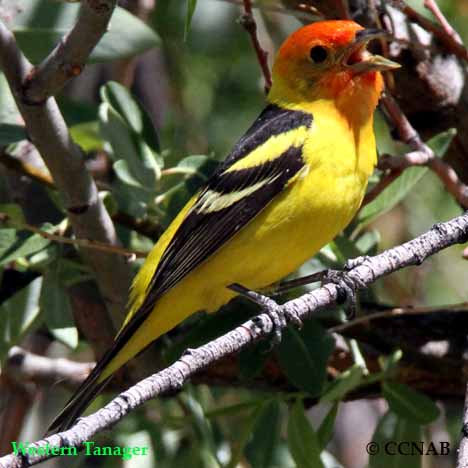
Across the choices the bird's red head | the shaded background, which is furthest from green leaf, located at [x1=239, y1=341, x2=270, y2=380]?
the bird's red head

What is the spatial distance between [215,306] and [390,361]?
69 centimetres

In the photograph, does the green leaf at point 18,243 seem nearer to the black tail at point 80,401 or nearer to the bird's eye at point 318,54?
the black tail at point 80,401

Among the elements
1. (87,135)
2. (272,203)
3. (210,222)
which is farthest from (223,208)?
(87,135)

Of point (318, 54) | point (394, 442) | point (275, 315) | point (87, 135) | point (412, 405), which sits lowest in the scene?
point (394, 442)

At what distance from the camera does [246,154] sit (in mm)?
3521

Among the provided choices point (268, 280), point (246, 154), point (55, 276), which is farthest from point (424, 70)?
point (55, 276)

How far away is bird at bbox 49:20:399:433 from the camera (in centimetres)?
322

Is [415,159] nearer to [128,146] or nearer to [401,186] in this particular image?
[401,186]

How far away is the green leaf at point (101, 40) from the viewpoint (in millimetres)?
3670

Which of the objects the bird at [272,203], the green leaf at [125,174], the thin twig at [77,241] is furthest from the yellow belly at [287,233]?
the green leaf at [125,174]

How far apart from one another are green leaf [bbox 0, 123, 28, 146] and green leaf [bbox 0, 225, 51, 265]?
1.10 ft

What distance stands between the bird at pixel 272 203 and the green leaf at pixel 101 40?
0.57 m

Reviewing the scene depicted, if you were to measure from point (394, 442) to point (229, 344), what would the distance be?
140 cm

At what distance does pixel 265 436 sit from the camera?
369 centimetres
